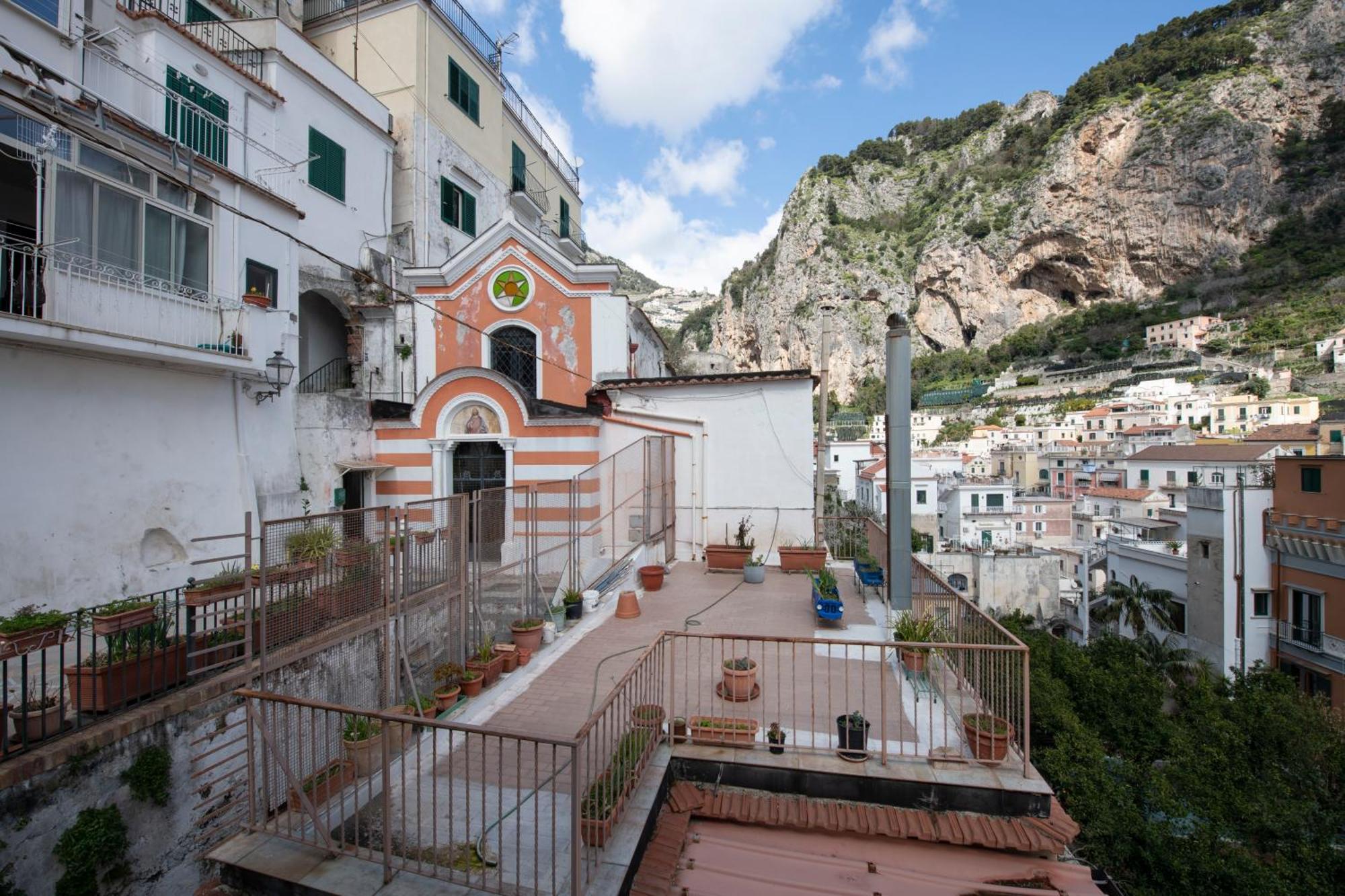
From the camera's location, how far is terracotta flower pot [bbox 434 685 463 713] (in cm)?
636

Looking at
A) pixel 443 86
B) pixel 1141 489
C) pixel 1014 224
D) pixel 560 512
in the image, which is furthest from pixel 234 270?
pixel 1014 224

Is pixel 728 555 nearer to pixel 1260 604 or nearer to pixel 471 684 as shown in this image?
pixel 471 684

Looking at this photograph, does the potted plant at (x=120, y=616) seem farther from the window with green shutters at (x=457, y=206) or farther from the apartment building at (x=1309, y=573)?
the apartment building at (x=1309, y=573)

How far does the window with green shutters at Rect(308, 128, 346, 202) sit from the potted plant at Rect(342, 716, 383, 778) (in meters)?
14.3

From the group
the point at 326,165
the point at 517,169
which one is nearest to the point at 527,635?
the point at 326,165

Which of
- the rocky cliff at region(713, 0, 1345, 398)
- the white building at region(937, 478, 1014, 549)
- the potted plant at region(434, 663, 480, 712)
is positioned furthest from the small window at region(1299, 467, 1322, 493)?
the rocky cliff at region(713, 0, 1345, 398)

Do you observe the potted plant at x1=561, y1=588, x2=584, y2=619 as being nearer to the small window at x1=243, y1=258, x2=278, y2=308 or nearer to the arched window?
the arched window

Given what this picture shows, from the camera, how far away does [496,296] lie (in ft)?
52.3

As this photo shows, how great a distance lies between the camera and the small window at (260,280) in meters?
11.0

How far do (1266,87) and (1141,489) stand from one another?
7970 cm

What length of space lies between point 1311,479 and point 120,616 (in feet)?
117

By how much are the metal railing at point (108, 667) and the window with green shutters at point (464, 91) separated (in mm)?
18479

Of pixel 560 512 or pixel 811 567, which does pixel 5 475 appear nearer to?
pixel 560 512

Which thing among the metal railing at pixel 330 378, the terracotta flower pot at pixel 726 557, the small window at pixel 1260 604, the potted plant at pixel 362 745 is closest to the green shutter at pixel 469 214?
the metal railing at pixel 330 378
